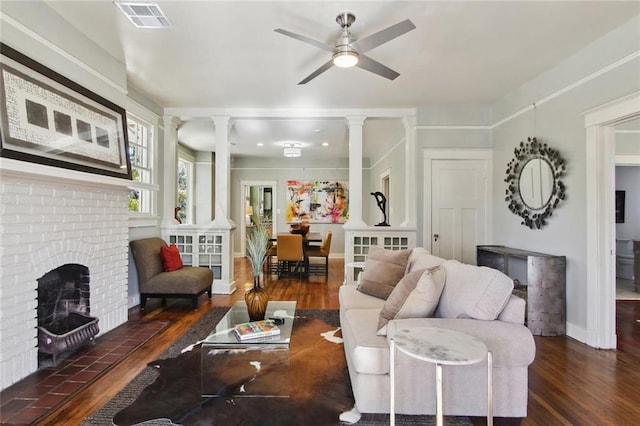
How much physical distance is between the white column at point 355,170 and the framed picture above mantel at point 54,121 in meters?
3.00

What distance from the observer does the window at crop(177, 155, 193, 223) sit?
7617mm

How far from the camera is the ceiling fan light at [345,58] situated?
8.11 feet

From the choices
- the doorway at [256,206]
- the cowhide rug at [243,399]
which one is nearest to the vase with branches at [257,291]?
the cowhide rug at [243,399]

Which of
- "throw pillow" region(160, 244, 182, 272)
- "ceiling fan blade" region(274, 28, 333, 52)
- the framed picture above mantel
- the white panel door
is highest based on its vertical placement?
"ceiling fan blade" region(274, 28, 333, 52)

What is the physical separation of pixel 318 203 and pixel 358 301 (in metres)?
5.97

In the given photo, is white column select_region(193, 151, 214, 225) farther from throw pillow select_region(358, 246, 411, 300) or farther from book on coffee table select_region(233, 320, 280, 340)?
book on coffee table select_region(233, 320, 280, 340)

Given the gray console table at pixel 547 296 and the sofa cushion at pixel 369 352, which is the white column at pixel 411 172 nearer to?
the gray console table at pixel 547 296

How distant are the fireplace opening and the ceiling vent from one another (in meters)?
2.16

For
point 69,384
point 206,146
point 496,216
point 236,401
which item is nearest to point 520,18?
point 496,216

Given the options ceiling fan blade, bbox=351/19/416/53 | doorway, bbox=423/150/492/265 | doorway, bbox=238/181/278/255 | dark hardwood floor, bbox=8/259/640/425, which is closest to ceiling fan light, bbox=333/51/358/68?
ceiling fan blade, bbox=351/19/416/53

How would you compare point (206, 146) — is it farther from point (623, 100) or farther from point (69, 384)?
point (623, 100)

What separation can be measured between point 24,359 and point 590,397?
3.92 m

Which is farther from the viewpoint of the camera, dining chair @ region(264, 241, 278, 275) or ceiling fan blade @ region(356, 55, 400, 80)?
dining chair @ region(264, 241, 278, 275)

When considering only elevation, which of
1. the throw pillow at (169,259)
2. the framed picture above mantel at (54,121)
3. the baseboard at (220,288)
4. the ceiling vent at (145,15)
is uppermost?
the ceiling vent at (145,15)
